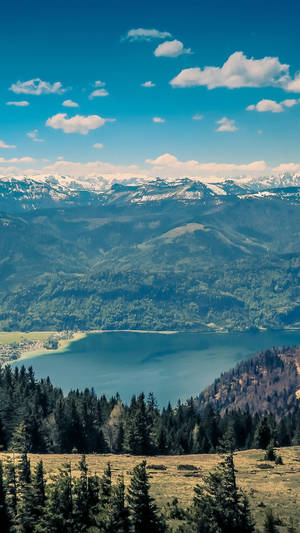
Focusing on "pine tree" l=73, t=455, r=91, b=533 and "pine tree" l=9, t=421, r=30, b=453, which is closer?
"pine tree" l=73, t=455, r=91, b=533

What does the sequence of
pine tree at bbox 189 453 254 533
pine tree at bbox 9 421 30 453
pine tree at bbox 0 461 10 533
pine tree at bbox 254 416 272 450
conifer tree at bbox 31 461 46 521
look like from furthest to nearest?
pine tree at bbox 254 416 272 450, pine tree at bbox 9 421 30 453, conifer tree at bbox 31 461 46 521, pine tree at bbox 0 461 10 533, pine tree at bbox 189 453 254 533

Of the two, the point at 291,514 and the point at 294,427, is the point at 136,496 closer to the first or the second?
the point at 291,514

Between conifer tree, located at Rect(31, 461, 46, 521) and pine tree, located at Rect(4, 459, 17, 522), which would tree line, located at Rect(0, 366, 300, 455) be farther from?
conifer tree, located at Rect(31, 461, 46, 521)

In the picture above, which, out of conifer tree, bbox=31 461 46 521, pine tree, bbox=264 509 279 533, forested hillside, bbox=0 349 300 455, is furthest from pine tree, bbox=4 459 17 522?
forested hillside, bbox=0 349 300 455

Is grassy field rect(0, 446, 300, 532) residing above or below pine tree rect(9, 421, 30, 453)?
below

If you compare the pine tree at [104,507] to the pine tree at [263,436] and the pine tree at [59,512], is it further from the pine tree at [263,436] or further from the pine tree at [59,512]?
the pine tree at [263,436]

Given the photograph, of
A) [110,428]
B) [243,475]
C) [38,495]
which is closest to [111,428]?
[110,428]

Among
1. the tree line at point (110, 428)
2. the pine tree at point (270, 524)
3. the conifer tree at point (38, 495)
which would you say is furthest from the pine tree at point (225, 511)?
the tree line at point (110, 428)
